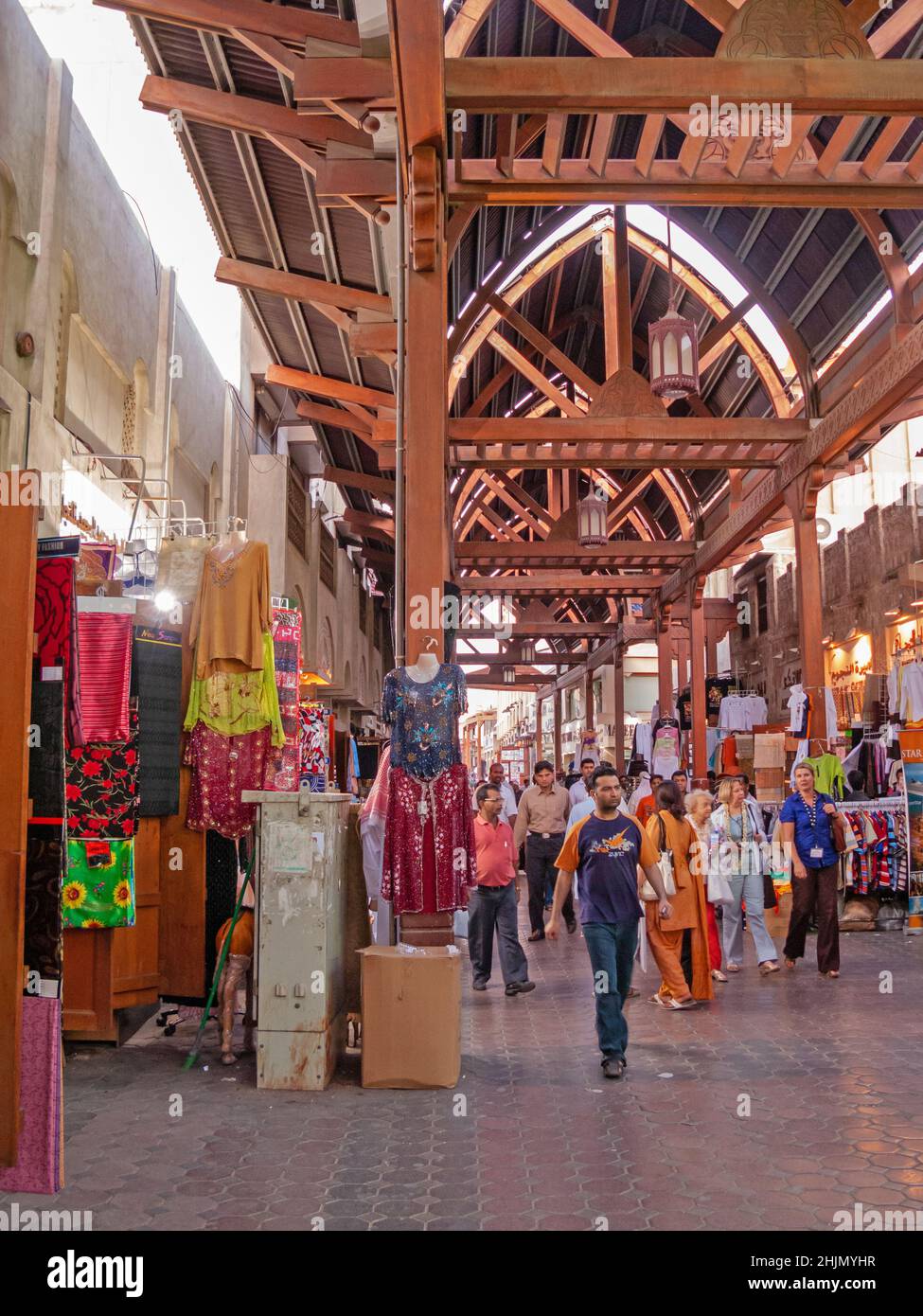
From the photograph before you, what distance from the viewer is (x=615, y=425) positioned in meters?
11.6

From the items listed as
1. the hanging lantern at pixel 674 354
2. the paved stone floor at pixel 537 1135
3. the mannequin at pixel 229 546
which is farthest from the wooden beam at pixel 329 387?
the paved stone floor at pixel 537 1135

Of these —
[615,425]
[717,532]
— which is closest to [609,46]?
[615,425]

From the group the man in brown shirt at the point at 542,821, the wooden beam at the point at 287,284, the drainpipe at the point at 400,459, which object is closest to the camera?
the drainpipe at the point at 400,459

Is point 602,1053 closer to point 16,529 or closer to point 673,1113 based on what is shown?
point 673,1113

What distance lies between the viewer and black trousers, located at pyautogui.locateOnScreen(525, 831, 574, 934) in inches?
385

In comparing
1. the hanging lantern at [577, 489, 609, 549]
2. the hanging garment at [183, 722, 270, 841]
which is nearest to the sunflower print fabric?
the hanging garment at [183, 722, 270, 841]

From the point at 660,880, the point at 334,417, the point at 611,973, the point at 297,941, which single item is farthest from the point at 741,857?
the point at 334,417

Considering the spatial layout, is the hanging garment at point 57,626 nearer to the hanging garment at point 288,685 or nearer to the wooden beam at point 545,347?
the hanging garment at point 288,685

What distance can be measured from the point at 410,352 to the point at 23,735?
3990mm

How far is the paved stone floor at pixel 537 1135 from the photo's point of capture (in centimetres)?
363

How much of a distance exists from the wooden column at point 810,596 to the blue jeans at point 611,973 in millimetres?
6580

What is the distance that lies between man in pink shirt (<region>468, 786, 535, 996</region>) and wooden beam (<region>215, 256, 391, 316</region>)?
5.50m
